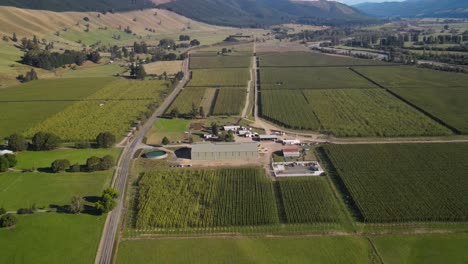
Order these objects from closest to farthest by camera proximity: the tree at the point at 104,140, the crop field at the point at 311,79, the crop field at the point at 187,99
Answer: the tree at the point at 104,140 < the crop field at the point at 187,99 < the crop field at the point at 311,79

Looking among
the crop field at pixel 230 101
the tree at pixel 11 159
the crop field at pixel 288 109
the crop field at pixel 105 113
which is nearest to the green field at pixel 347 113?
the crop field at pixel 288 109

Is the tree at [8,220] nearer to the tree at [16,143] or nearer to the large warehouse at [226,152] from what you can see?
the tree at [16,143]

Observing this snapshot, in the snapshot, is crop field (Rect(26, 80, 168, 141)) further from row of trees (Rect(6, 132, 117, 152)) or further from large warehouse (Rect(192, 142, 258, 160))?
A: large warehouse (Rect(192, 142, 258, 160))

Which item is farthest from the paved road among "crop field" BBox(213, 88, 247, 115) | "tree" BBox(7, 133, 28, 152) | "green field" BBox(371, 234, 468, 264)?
"green field" BBox(371, 234, 468, 264)

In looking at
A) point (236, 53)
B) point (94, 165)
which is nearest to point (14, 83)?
point (94, 165)

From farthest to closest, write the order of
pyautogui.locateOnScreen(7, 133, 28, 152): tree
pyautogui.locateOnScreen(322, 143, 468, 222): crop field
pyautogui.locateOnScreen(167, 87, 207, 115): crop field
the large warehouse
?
1. pyautogui.locateOnScreen(167, 87, 207, 115): crop field
2. pyautogui.locateOnScreen(7, 133, 28, 152): tree
3. the large warehouse
4. pyautogui.locateOnScreen(322, 143, 468, 222): crop field

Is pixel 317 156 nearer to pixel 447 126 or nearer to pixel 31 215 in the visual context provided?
pixel 447 126
